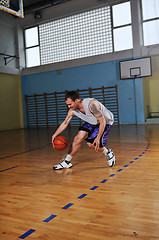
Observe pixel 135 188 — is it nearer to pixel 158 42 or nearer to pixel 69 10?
pixel 158 42

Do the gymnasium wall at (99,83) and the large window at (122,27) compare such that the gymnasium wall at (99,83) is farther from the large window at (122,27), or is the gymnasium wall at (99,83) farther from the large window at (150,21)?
the large window at (150,21)

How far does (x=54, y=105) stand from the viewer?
13.3 meters

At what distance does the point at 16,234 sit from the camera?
1644 millimetres

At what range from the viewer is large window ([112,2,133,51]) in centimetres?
1114

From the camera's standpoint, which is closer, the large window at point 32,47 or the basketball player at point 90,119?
the basketball player at point 90,119

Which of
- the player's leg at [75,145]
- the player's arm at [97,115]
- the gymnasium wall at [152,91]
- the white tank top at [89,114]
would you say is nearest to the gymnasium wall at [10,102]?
the gymnasium wall at [152,91]

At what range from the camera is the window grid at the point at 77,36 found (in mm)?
11750

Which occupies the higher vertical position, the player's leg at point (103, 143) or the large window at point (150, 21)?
the large window at point (150, 21)

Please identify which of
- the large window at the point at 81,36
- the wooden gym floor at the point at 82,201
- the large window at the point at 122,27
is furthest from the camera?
the large window at the point at 81,36

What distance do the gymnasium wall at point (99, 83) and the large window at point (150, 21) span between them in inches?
66.1

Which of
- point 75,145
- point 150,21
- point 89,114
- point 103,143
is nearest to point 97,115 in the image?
point 89,114

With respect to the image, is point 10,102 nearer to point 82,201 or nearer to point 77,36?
point 77,36

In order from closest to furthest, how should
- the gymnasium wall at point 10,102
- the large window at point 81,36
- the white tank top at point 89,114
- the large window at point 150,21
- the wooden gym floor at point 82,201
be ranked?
the wooden gym floor at point 82,201 < the white tank top at point 89,114 < the large window at point 150,21 < the large window at point 81,36 < the gymnasium wall at point 10,102

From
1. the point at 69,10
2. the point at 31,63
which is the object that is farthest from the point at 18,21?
the point at 69,10
